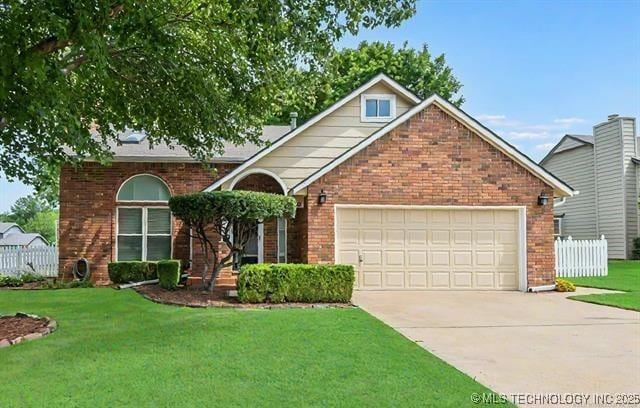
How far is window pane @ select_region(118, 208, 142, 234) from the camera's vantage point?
1662 cm

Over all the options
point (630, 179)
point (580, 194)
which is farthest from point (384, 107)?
point (580, 194)

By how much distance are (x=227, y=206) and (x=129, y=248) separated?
21.1ft

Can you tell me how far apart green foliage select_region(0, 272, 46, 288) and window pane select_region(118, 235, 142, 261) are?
276 centimetres

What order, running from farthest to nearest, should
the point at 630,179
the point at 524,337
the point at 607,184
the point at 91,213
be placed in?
the point at 607,184 < the point at 630,179 < the point at 91,213 < the point at 524,337

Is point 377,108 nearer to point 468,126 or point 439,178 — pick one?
point 468,126

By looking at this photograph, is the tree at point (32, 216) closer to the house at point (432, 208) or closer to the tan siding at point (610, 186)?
the tan siding at point (610, 186)

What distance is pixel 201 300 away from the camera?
1170 cm

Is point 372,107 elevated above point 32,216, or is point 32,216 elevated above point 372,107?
point 372,107

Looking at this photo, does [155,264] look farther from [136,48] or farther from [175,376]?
[175,376]

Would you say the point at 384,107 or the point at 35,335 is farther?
the point at 384,107

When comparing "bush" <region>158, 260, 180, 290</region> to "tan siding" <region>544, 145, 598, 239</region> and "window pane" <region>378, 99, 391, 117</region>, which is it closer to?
"window pane" <region>378, 99, 391, 117</region>

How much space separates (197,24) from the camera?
34.0 feet

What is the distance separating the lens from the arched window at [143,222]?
16.6 meters

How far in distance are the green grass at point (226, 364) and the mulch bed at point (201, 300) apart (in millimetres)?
1186
